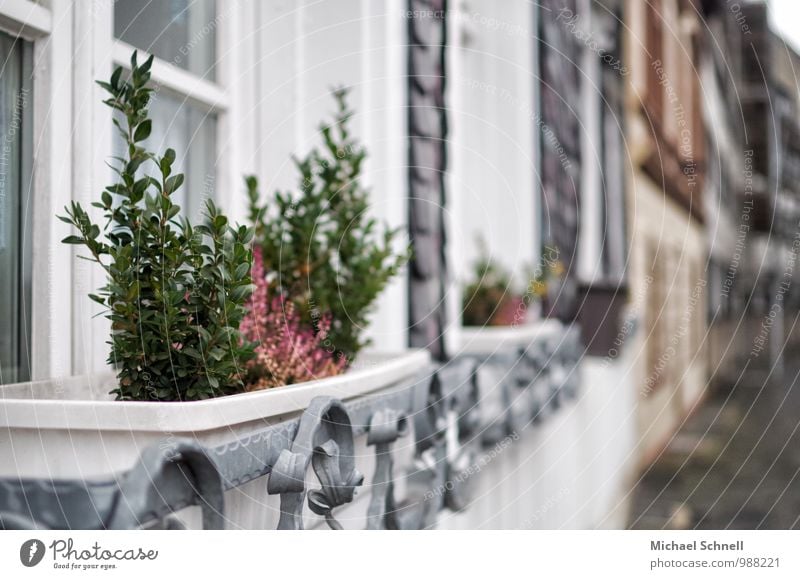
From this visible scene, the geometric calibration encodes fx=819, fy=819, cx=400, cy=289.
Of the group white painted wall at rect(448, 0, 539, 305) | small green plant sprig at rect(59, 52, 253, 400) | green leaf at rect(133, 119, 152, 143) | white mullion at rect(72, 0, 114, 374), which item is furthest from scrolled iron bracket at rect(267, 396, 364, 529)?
white painted wall at rect(448, 0, 539, 305)

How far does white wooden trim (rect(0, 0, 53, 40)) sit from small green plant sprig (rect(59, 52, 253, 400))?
0.17 m

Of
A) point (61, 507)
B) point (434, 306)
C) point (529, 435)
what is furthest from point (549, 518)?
point (61, 507)

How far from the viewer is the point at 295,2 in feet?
4.67

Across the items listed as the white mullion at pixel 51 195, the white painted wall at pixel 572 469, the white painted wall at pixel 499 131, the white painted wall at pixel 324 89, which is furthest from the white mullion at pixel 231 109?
the white painted wall at pixel 499 131

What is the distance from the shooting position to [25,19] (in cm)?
98

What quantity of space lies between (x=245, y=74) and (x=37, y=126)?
1.43ft

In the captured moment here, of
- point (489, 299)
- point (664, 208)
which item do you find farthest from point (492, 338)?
point (664, 208)

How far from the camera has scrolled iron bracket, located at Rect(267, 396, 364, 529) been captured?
3.25 ft

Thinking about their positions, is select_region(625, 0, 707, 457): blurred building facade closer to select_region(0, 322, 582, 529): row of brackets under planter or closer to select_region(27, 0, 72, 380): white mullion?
select_region(0, 322, 582, 529): row of brackets under planter

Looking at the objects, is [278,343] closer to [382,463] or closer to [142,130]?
[382,463]

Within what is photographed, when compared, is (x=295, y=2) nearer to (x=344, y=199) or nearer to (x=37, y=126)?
(x=344, y=199)

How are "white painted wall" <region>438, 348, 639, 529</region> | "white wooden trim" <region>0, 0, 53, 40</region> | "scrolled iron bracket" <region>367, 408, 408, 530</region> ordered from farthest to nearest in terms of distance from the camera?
"white painted wall" <region>438, 348, 639, 529</region>
"scrolled iron bracket" <region>367, 408, 408, 530</region>
"white wooden trim" <region>0, 0, 53, 40</region>
